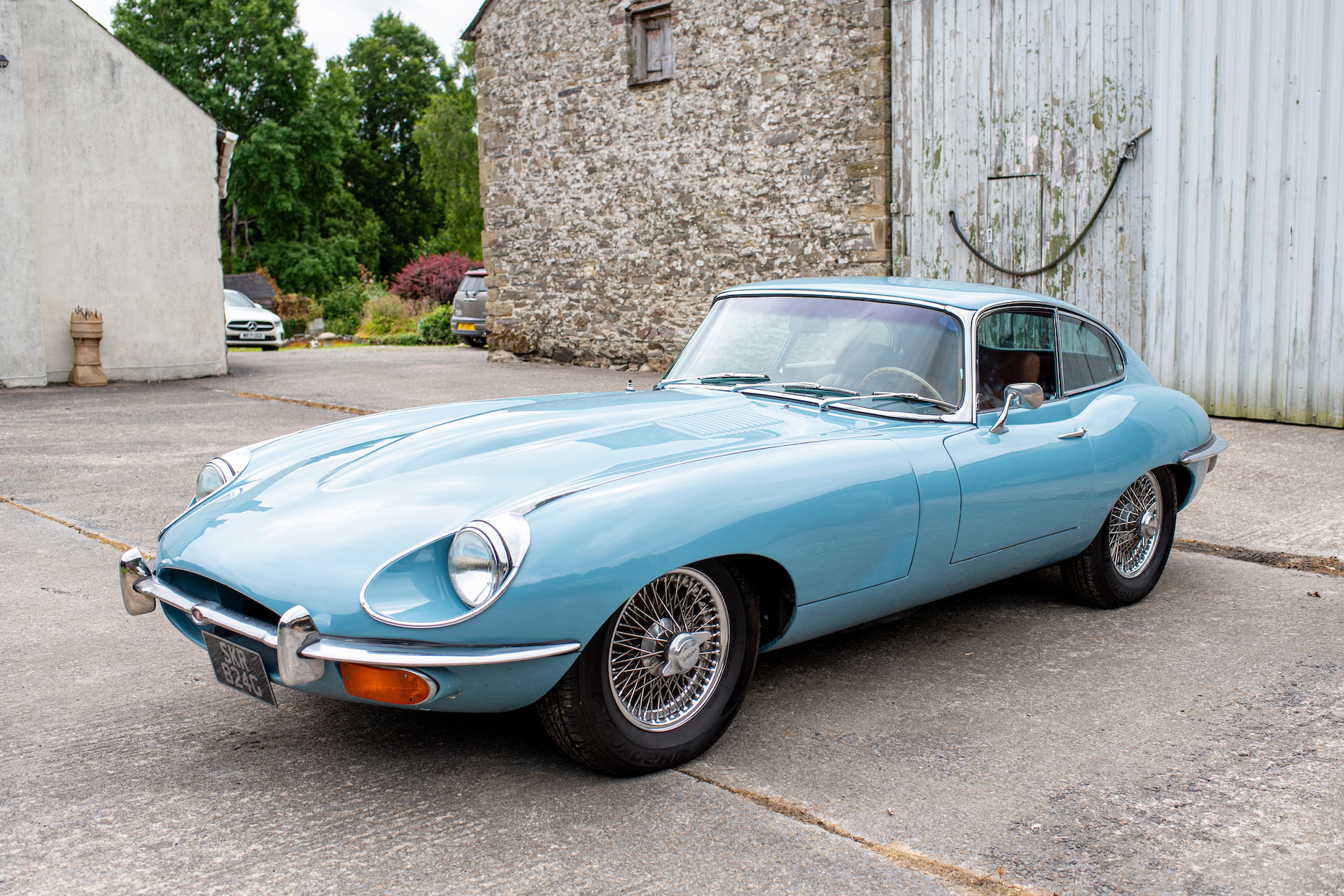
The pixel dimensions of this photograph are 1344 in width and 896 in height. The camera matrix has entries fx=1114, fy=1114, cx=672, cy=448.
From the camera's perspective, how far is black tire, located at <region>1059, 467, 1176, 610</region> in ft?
14.3

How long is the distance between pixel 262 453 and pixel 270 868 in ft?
5.31

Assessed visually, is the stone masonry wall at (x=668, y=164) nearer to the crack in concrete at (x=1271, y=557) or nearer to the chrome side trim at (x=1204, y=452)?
the crack in concrete at (x=1271, y=557)

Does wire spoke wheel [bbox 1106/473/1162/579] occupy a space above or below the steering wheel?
below

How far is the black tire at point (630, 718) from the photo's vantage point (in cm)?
277

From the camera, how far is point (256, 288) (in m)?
35.0

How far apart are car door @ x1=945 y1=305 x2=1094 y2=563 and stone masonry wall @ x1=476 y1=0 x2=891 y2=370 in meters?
7.99

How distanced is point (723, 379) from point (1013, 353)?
1.10 metres

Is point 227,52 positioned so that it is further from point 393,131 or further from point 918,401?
point 918,401

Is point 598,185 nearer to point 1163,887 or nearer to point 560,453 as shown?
point 560,453

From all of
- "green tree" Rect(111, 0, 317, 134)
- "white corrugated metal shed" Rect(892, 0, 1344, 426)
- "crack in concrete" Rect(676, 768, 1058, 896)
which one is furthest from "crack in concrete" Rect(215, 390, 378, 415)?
"green tree" Rect(111, 0, 317, 134)

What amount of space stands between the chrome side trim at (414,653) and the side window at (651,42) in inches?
494

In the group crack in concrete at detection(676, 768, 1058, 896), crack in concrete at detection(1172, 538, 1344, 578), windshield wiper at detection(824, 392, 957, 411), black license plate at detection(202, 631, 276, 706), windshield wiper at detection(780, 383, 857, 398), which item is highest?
windshield wiper at detection(780, 383, 857, 398)

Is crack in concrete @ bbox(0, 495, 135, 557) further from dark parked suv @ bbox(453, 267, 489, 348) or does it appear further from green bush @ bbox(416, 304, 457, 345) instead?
green bush @ bbox(416, 304, 457, 345)

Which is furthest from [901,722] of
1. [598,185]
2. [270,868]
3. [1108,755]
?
[598,185]
